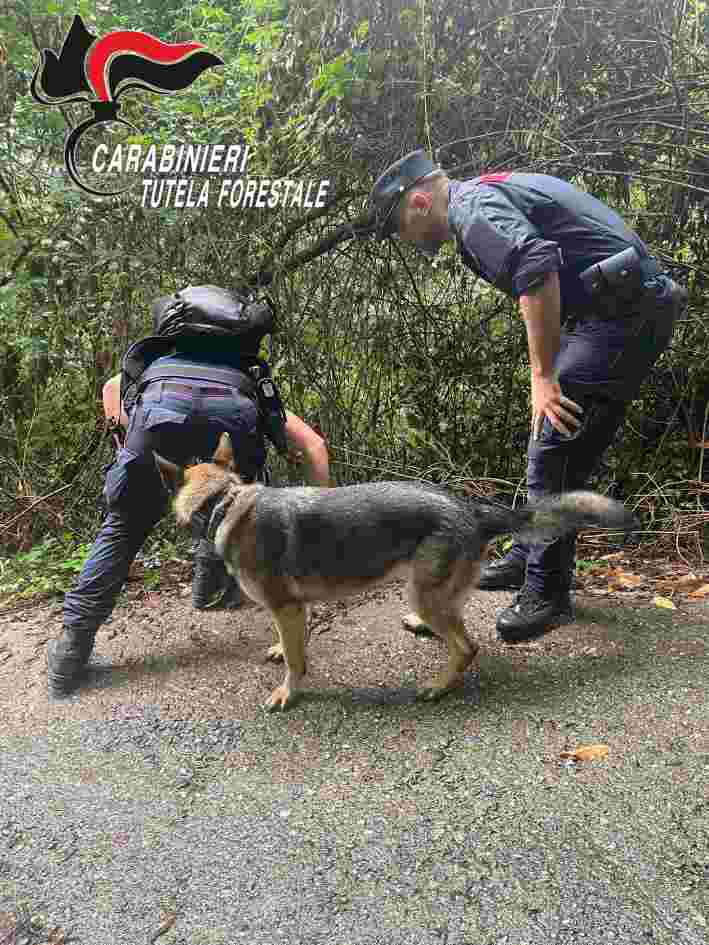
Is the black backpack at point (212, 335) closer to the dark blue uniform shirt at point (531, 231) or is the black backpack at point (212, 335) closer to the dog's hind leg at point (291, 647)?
the dog's hind leg at point (291, 647)

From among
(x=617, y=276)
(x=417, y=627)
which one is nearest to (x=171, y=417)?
(x=417, y=627)

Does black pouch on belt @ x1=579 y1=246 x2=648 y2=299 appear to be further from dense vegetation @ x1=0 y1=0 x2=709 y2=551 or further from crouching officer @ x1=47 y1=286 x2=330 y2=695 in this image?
crouching officer @ x1=47 y1=286 x2=330 y2=695

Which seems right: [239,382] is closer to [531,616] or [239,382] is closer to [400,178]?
[400,178]

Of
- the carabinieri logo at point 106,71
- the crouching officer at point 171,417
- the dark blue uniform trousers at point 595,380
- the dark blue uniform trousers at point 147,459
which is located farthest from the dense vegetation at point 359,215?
the dark blue uniform trousers at point 147,459

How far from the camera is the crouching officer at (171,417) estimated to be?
9.93 ft

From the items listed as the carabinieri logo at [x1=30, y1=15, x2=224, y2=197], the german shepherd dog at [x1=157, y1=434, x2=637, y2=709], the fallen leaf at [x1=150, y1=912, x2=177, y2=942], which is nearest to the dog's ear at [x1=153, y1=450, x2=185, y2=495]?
the german shepherd dog at [x1=157, y1=434, x2=637, y2=709]

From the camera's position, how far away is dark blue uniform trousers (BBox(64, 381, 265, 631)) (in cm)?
300

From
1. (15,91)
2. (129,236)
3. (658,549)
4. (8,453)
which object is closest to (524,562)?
(658,549)

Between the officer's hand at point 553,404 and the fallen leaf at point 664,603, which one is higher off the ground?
the officer's hand at point 553,404

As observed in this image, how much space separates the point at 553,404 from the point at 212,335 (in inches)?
65.6

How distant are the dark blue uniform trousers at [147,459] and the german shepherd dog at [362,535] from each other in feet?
0.71

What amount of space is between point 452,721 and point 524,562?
1360 mm

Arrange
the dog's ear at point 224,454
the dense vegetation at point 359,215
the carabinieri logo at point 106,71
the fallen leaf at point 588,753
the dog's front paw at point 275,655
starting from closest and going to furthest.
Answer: the fallen leaf at point 588,753, the dog's ear at point 224,454, the dog's front paw at point 275,655, the dense vegetation at point 359,215, the carabinieri logo at point 106,71

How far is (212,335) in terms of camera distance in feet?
10.3
